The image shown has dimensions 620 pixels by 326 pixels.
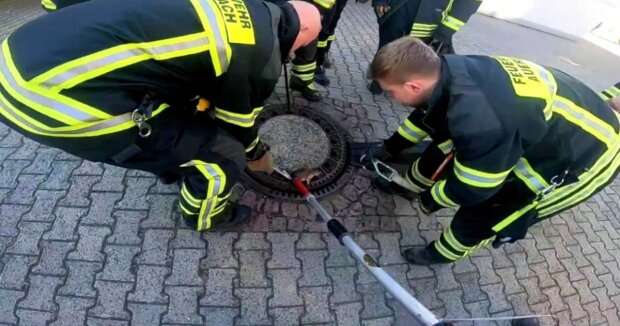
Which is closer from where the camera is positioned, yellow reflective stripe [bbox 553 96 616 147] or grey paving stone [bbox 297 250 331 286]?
yellow reflective stripe [bbox 553 96 616 147]

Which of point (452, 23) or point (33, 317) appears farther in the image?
point (452, 23)

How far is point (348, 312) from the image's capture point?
2117 millimetres

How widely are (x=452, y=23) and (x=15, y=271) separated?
12.3 ft

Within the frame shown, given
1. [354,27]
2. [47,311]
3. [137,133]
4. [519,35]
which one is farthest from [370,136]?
[519,35]

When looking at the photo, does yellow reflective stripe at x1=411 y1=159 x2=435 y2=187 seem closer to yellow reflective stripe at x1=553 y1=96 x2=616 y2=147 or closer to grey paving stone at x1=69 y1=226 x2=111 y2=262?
yellow reflective stripe at x1=553 y1=96 x2=616 y2=147

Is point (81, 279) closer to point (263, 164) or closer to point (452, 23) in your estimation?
point (263, 164)

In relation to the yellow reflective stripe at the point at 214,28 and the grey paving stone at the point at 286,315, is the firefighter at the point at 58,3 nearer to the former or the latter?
the yellow reflective stripe at the point at 214,28

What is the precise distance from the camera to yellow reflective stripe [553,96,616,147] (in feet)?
5.80

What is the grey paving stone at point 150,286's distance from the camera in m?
1.99

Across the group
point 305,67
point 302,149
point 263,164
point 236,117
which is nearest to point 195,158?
point 236,117

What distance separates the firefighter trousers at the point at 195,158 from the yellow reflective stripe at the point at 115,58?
32 centimetres

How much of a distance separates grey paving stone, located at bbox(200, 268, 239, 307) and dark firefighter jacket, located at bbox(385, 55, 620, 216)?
1.29 m

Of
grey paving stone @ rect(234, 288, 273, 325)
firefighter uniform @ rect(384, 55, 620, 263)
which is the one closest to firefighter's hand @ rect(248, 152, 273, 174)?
grey paving stone @ rect(234, 288, 273, 325)

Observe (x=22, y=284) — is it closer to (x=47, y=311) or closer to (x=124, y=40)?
(x=47, y=311)
